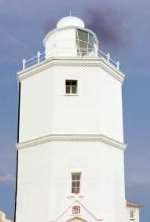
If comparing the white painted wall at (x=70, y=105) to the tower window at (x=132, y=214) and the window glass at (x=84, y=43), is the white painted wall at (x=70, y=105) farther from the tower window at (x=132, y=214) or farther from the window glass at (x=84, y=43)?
the tower window at (x=132, y=214)

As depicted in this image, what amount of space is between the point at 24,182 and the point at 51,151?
2.08m

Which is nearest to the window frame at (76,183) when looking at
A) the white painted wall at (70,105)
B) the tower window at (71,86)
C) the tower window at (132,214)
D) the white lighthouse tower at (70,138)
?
the white lighthouse tower at (70,138)

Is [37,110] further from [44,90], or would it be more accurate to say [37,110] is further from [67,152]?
[67,152]

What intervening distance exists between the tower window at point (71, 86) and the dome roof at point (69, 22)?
10.7ft

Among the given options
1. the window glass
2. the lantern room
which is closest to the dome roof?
the lantern room

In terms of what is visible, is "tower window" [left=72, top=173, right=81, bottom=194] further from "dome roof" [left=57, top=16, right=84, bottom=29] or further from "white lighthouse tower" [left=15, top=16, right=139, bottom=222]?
"dome roof" [left=57, top=16, right=84, bottom=29]

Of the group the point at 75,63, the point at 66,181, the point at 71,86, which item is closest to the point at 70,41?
the point at 75,63

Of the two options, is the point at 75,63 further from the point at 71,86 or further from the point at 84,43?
the point at 84,43

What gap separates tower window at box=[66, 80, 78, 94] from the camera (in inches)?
939

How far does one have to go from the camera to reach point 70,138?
22.9 metres

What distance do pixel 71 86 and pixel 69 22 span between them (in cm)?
378

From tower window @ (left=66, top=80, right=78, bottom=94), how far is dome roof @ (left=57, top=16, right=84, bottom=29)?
3266 mm

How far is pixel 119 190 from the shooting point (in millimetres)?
23672

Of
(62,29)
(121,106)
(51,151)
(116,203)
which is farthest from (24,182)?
(62,29)
